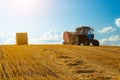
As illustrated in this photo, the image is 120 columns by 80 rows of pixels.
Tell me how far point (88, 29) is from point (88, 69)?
70.8ft

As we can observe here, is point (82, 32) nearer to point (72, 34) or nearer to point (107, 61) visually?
point (72, 34)

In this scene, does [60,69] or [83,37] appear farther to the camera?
[83,37]

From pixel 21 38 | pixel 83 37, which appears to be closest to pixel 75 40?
Result: pixel 83 37

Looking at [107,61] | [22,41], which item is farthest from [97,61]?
[22,41]

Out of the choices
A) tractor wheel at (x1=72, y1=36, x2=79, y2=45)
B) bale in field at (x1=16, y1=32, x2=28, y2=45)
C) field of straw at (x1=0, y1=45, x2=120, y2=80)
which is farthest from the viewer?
bale in field at (x1=16, y1=32, x2=28, y2=45)

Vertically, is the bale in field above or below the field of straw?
above

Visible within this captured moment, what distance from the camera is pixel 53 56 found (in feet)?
67.4

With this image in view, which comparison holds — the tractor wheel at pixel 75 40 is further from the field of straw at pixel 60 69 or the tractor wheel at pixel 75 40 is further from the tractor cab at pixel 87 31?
the field of straw at pixel 60 69

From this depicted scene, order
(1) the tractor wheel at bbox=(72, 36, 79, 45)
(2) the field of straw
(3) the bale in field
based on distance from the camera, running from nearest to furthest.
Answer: (2) the field of straw < (1) the tractor wheel at bbox=(72, 36, 79, 45) < (3) the bale in field

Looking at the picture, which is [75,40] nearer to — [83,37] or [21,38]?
[83,37]

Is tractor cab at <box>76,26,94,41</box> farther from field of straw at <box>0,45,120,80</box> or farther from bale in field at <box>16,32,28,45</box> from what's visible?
field of straw at <box>0,45,120,80</box>

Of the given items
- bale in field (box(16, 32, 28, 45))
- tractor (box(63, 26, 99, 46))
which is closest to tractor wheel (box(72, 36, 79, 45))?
tractor (box(63, 26, 99, 46))

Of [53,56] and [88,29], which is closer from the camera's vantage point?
[53,56]

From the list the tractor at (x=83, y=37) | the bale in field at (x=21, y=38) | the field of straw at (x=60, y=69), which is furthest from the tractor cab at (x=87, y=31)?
the field of straw at (x=60, y=69)
